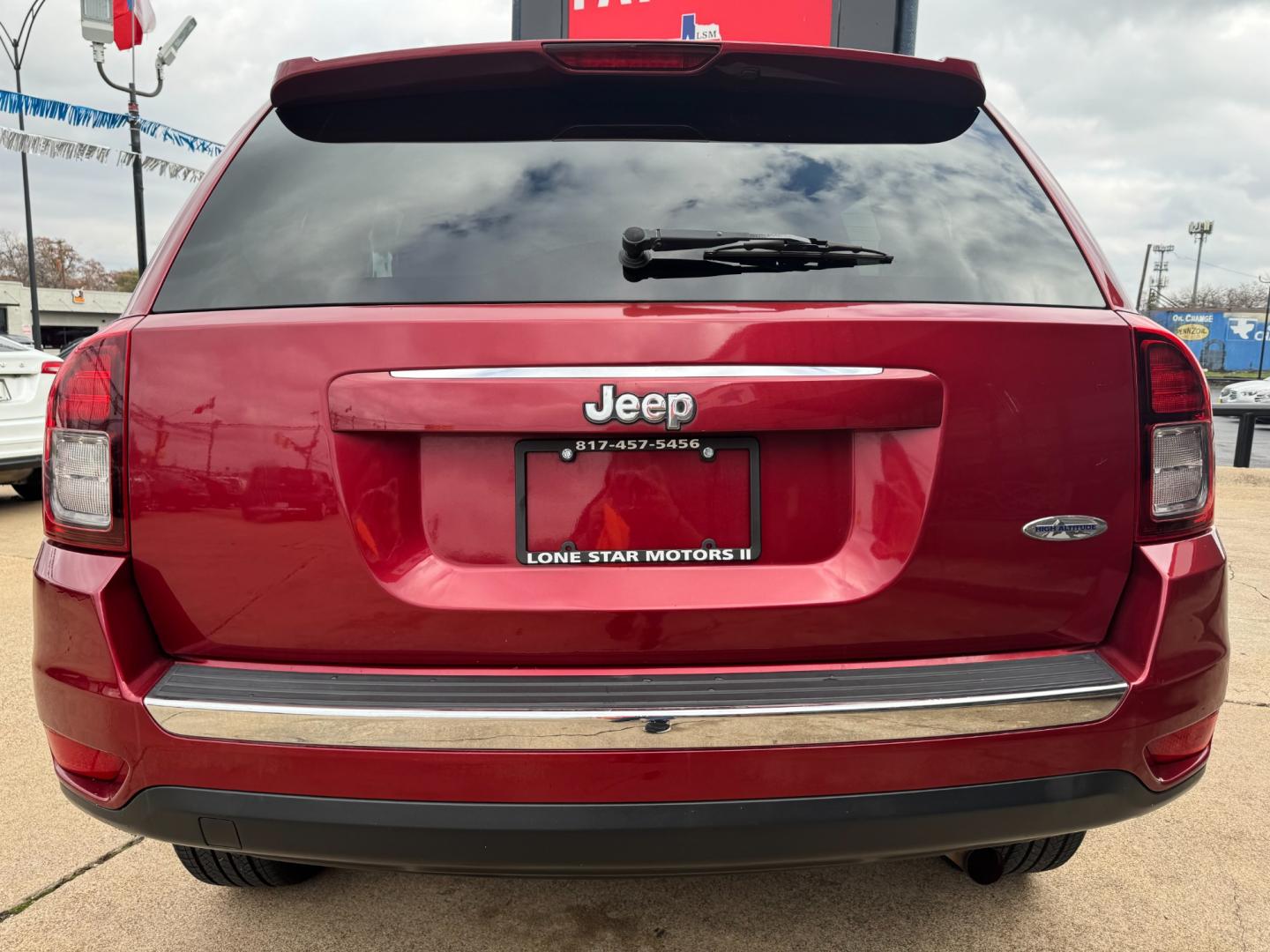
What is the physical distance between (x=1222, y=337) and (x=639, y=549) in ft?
204

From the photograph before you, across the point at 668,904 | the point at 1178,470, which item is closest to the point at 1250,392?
the point at 1178,470

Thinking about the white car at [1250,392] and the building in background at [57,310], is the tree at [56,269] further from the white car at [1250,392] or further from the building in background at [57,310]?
the white car at [1250,392]

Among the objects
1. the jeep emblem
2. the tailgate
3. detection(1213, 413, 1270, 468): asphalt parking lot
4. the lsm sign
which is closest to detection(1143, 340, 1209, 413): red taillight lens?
the tailgate

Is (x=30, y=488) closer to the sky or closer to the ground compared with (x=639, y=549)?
closer to the ground

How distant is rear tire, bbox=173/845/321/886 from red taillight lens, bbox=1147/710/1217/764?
1712 millimetres

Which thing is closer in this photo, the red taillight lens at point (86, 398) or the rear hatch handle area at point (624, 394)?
the rear hatch handle area at point (624, 394)

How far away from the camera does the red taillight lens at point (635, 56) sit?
1.73 metres

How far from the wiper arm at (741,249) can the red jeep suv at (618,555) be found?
0.4 inches

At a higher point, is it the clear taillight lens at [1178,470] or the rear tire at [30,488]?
the clear taillight lens at [1178,470]

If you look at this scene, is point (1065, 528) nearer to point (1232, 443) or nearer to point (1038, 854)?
point (1038, 854)

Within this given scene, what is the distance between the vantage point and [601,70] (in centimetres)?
174

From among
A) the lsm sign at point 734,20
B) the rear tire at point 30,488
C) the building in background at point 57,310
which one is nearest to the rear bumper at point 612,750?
the lsm sign at point 734,20

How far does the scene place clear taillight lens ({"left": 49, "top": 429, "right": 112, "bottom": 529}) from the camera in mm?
1547

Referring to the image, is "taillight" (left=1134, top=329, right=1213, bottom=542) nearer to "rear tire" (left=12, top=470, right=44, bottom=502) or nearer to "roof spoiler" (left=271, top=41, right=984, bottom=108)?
"roof spoiler" (left=271, top=41, right=984, bottom=108)
